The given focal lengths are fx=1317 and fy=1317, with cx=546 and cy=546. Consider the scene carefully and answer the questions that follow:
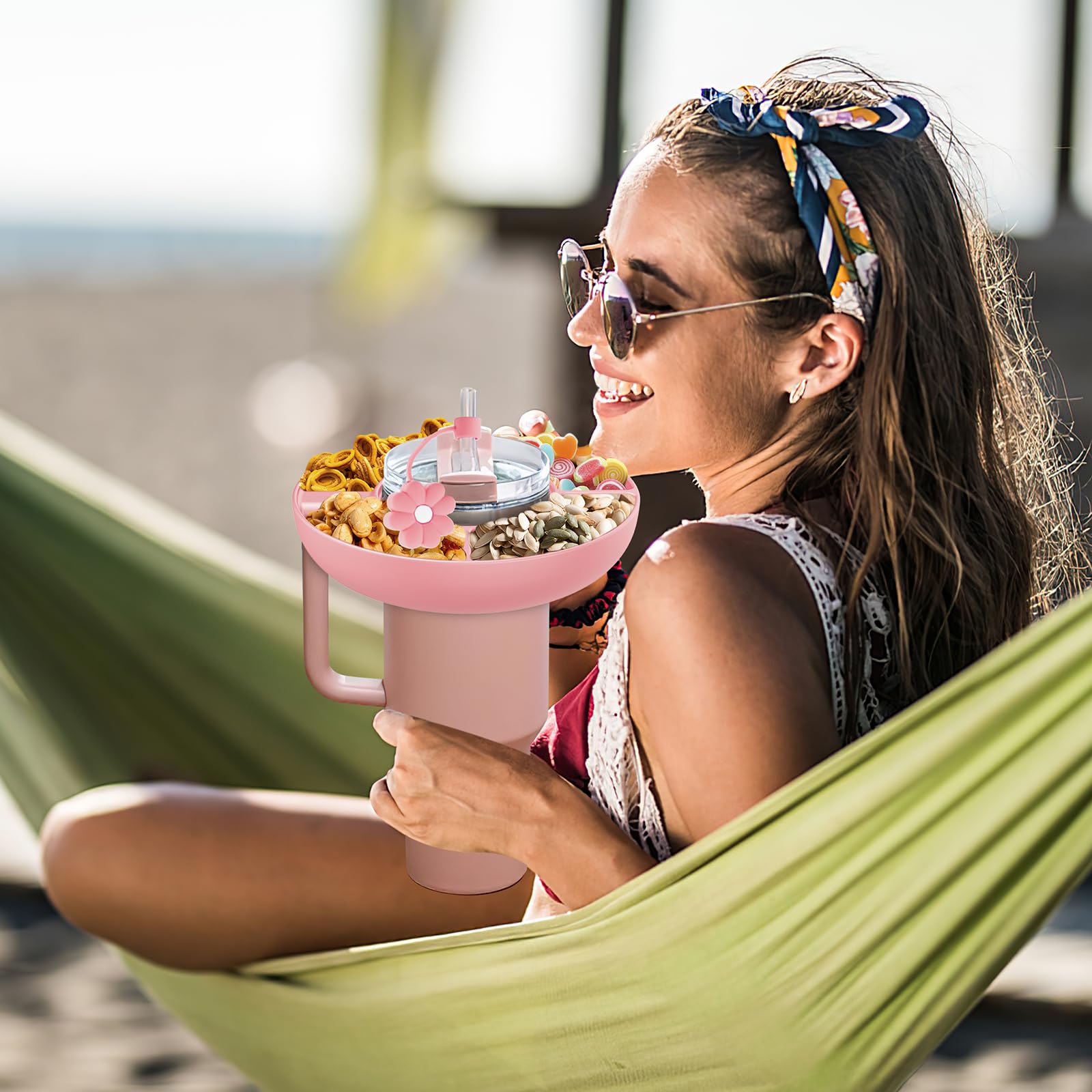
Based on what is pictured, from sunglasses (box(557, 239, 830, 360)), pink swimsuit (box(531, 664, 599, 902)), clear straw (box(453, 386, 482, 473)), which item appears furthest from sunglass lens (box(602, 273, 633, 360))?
pink swimsuit (box(531, 664, 599, 902))

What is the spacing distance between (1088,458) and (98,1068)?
2258 mm

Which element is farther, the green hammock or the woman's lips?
the woman's lips

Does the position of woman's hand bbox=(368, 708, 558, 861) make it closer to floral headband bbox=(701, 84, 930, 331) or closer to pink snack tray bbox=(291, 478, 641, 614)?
pink snack tray bbox=(291, 478, 641, 614)

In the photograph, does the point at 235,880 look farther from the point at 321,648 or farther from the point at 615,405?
the point at 615,405

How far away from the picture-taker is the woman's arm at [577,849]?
34.1 inches

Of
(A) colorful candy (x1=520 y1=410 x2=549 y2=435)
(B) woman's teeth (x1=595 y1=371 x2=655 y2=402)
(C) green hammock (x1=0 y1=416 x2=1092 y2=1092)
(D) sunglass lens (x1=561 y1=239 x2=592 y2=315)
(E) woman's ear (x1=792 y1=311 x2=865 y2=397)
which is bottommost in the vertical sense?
(C) green hammock (x1=0 y1=416 x2=1092 y2=1092)

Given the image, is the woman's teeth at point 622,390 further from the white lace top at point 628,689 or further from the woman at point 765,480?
the white lace top at point 628,689

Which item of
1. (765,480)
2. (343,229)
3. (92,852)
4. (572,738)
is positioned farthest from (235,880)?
(343,229)

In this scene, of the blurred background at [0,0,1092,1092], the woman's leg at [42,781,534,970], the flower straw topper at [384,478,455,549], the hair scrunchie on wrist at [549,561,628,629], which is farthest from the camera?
the blurred background at [0,0,1092,1092]

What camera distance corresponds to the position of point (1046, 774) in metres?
0.81

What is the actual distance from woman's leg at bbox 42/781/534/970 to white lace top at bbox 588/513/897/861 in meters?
0.28

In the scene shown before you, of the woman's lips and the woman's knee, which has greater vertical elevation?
the woman's lips

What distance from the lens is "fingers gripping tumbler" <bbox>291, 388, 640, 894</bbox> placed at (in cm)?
80

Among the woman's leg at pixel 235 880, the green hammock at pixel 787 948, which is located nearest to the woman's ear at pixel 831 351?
the green hammock at pixel 787 948
